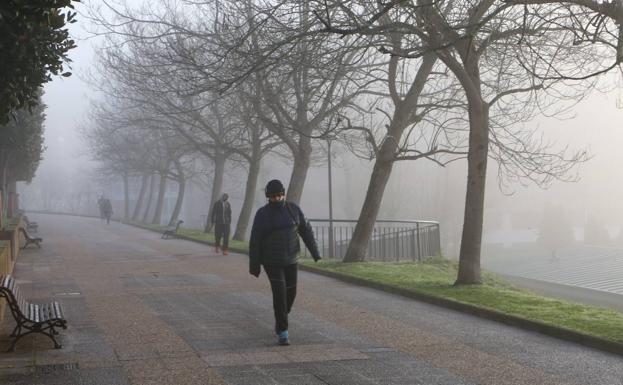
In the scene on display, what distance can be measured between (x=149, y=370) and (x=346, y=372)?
6.11ft

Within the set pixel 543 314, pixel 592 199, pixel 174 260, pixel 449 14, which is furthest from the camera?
pixel 592 199

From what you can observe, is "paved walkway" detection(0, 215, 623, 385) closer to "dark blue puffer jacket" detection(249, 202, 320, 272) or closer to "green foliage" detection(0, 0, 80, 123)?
"dark blue puffer jacket" detection(249, 202, 320, 272)

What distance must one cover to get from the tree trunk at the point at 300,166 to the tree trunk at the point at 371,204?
616 centimetres

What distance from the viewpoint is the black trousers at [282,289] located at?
834cm

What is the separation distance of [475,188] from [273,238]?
20.8 feet

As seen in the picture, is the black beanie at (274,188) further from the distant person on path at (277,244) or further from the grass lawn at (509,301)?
the grass lawn at (509,301)

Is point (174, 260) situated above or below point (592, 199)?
below

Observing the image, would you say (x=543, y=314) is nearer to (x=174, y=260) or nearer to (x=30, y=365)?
(x=30, y=365)

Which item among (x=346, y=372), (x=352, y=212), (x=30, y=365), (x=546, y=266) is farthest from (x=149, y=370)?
Answer: (x=352, y=212)

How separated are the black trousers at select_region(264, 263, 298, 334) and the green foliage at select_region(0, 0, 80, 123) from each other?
3.20 meters

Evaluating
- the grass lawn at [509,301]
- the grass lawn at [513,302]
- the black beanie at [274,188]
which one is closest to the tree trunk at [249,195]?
the grass lawn at [509,301]

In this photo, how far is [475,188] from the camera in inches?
548

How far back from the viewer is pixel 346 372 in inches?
275

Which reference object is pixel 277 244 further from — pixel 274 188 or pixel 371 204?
pixel 371 204
